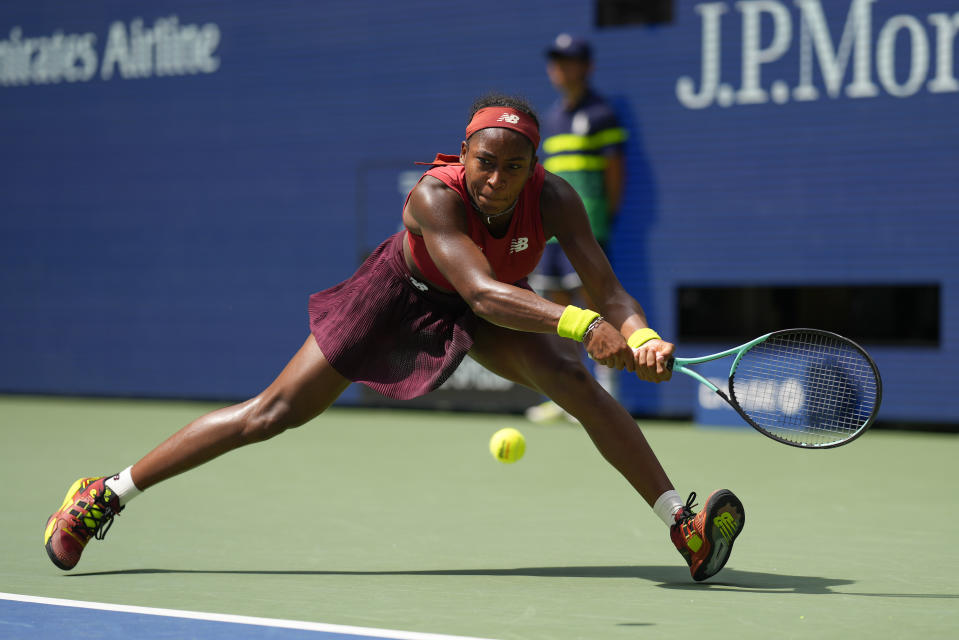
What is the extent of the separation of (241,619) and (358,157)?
7117mm

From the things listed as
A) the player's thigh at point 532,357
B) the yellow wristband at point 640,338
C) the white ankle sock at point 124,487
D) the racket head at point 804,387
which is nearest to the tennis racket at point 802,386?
the racket head at point 804,387

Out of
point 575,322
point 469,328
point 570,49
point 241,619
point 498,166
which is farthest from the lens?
point 570,49

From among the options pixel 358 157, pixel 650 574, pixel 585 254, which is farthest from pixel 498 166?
pixel 358 157

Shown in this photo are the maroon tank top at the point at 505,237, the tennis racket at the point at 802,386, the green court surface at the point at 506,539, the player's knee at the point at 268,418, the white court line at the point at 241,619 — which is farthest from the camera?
the player's knee at the point at 268,418

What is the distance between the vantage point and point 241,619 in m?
3.68

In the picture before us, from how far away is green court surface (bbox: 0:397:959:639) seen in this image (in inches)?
150

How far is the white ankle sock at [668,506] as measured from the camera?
4.23 meters

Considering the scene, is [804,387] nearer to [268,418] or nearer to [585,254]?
[585,254]

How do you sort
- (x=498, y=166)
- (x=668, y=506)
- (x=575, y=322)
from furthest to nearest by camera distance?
(x=668, y=506) < (x=498, y=166) < (x=575, y=322)

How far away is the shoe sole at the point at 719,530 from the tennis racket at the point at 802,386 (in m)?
0.27

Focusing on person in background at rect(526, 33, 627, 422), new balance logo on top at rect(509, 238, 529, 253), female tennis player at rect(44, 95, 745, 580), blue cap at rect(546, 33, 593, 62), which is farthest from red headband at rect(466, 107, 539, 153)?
blue cap at rect(546, 33, 593, 62)

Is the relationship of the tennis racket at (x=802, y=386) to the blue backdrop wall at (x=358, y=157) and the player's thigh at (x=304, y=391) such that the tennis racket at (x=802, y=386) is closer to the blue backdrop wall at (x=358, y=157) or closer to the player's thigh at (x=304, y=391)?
the player's thigh at (x=304, y=391)

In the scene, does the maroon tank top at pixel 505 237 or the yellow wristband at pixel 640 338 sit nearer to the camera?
the yellow wristband at pixel 640 338

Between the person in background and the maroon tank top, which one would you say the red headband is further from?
the person in background
